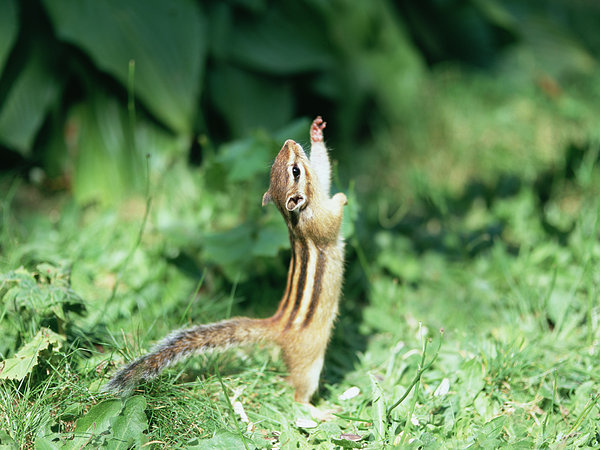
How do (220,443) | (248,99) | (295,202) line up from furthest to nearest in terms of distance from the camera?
(248,99) → (295,202) → (220,443)

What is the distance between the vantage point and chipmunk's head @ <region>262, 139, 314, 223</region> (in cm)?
262

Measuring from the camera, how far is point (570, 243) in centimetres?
372

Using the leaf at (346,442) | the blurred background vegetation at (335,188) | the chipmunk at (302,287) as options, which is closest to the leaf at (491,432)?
the blurred background vegetation at (335,188)

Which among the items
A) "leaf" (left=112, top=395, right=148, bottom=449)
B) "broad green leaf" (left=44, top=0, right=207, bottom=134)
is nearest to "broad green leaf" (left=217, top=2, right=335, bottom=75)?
"broad green leaf" (left=44, top=0, right=207, bottom=134)

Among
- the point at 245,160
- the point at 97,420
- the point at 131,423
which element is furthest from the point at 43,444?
the point at 245,160

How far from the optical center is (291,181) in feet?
8.66

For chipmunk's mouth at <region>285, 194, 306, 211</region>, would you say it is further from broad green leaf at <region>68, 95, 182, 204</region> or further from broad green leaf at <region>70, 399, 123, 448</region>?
broad green leaf at <region>68, 95, 182, 204</region>

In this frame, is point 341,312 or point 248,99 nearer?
point 341,312

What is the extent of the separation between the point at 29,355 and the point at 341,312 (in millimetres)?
1798

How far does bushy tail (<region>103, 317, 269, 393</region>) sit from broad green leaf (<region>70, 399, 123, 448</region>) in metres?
0.06

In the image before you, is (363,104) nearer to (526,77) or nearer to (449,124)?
(449,124)

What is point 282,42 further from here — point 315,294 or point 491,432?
point 491,432

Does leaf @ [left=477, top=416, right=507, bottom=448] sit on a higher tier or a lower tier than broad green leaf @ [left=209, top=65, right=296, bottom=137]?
lower

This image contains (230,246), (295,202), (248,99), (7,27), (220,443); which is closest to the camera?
(220,443)
